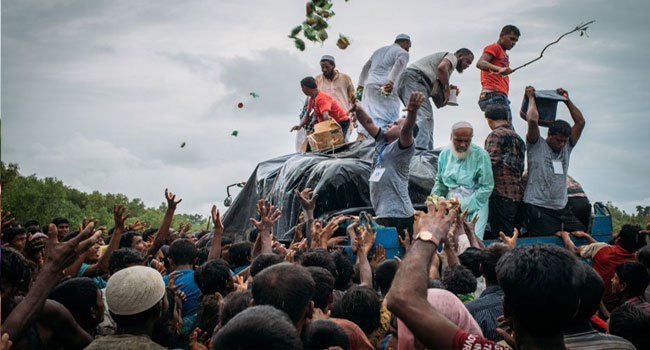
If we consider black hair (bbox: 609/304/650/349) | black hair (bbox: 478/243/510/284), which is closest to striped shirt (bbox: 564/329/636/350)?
black hair (bbox: 609/304/650/349)

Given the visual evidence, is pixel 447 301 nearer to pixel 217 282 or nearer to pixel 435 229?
pixel 435 229

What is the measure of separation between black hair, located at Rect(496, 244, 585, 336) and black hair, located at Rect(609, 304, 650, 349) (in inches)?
55.0

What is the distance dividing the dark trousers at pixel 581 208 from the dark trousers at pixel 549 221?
0.75ft

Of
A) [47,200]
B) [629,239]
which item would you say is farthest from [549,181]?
[47,200]

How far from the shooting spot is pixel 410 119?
5738 millimetres

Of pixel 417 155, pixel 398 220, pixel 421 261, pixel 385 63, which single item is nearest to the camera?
pixel 421 261

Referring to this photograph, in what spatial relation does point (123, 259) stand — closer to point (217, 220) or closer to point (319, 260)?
point (217, 220)

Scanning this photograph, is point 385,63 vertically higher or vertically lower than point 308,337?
higher

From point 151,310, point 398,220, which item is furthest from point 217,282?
point 398,220

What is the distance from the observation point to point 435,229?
2.11 meters

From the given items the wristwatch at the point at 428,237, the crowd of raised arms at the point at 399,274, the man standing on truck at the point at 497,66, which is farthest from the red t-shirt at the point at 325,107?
the wristwatch at the point at 428,237

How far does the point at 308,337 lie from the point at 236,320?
0.81 m

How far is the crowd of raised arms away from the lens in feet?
6.50

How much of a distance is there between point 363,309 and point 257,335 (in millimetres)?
1700
